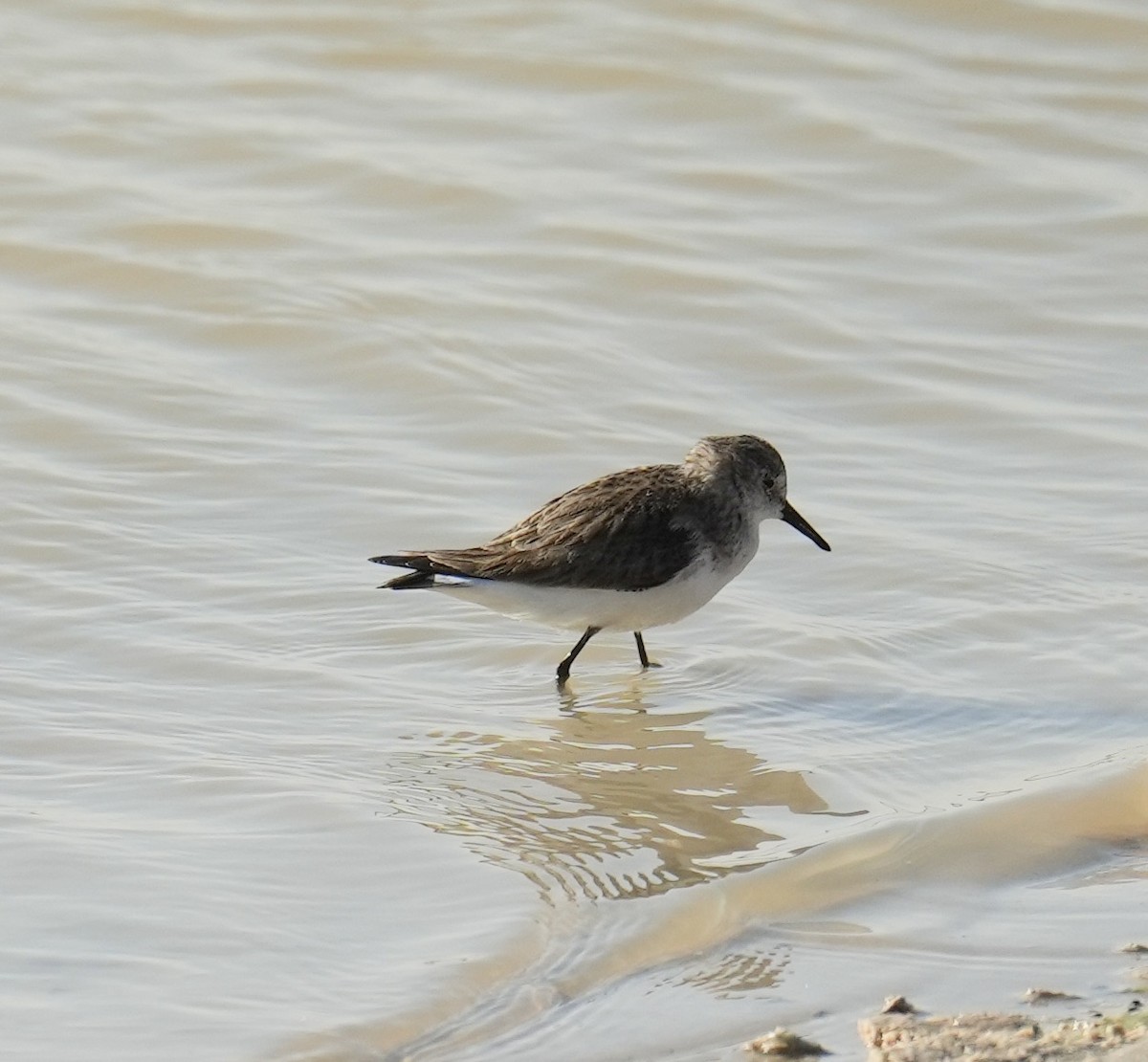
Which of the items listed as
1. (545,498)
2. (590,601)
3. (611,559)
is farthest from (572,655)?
(545,498)

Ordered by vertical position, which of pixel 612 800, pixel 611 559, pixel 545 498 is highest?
pixel 611 559

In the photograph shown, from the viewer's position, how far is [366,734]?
6426 millimetres

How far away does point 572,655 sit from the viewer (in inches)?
280

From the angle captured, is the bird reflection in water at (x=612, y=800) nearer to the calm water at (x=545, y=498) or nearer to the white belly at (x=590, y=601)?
the calm water at (x=545, y=498)

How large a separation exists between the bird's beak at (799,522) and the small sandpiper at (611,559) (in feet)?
0.86

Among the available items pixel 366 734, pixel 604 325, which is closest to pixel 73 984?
pixel 366 734

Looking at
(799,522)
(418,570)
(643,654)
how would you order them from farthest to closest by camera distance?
(799,522) → (643,654) → (418,570)

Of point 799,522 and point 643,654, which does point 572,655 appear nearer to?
point 643,654

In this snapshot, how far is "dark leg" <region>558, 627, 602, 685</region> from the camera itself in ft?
23.2

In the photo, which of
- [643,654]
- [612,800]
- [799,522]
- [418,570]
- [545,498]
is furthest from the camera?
[545,498]

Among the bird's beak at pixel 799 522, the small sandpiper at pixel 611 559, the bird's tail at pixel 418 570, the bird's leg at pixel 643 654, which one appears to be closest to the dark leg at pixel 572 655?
the small sandpiper at pixel 611 559

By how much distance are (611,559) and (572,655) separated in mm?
353

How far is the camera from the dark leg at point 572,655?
7.09 m

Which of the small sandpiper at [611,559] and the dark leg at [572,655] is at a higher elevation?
the small sandpiper at [611,559]
